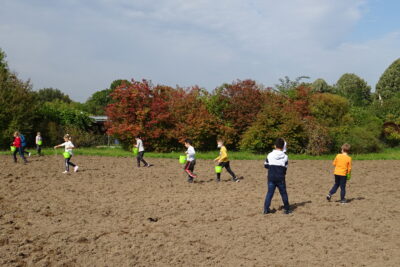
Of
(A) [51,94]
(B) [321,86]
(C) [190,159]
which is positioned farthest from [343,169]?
(A) [51,94]

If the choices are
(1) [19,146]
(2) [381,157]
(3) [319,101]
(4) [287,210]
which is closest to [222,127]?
(3) [319,101]

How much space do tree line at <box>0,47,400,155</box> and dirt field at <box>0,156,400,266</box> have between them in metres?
11.4

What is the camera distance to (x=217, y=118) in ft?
92.1

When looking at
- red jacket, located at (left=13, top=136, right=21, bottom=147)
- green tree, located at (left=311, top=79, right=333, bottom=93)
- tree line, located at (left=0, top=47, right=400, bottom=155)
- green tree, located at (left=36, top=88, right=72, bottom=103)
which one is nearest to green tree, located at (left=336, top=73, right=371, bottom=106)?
green tree, located at (left=311, top=79, right=333, bottom=93)

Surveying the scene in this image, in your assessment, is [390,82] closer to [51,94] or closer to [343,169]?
[343,169]

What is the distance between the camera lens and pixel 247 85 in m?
29.4

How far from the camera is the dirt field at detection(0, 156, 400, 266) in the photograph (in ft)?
19.8

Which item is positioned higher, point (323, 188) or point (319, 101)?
point (319, 101)

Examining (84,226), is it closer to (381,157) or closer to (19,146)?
(19,146)

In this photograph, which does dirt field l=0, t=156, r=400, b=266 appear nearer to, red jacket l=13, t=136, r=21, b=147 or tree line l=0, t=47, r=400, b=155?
red jacket l=13, t=136, r=21, b=147

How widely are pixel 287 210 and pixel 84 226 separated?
177 inches

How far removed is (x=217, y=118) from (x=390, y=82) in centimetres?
3761

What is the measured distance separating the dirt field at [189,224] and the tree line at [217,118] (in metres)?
11.4

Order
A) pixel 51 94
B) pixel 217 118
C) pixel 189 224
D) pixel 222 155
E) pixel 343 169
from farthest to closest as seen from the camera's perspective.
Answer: pixel 51 94 → pixel 217 118 → pixel 222 155 → pixel 343 169 → pixel 189 224
